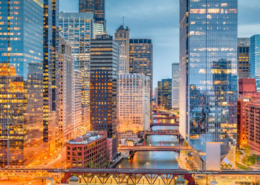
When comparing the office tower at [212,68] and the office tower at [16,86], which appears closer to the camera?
the office tower at [16,86]

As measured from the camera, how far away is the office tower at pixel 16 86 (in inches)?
4916

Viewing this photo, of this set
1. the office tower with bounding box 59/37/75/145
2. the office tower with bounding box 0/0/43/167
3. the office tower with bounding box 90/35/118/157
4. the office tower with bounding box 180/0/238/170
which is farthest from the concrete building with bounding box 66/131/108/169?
the office tower with bounding box 59/37/75/145

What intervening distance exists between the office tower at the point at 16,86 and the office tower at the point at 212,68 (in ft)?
217

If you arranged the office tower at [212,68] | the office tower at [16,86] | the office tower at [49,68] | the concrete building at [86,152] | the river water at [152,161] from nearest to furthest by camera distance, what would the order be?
the concrete building at [86,152], the office tower at [16,86], the office tower at [212,68], the river water at [152,161], the office tower at [49,68]

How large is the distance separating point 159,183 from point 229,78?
5806 cm

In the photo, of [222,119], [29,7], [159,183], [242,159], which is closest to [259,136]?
[242,159]

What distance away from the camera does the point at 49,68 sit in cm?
16025

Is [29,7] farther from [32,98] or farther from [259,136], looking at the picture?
[259,136]

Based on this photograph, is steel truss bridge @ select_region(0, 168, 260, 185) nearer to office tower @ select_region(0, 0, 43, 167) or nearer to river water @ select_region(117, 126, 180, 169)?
office tower @ select_region(0, 0, 43, 167)

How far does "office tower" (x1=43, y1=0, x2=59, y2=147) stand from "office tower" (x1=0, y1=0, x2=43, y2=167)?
22.5 m

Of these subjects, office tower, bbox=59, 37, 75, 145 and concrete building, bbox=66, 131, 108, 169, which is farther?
office tower, bbox=59, 37, 75, 145

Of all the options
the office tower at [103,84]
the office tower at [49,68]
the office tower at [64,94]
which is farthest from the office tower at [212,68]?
the office tower at [64,94]

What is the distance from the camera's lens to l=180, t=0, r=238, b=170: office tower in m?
130

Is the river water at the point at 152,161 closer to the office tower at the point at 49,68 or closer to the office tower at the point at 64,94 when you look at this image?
the office tower at the point at 49,68
